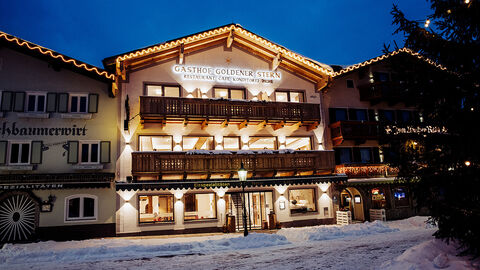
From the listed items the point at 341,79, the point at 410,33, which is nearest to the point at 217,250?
the point at 410,33

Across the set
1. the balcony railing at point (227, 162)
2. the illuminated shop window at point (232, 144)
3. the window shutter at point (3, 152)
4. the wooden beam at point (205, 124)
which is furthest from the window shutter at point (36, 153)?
the illuminated shop window at point (232, 144)

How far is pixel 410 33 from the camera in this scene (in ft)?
30.9

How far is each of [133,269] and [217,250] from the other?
407 cm

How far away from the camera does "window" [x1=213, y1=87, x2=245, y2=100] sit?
22375 mm

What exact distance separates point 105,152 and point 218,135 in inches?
284

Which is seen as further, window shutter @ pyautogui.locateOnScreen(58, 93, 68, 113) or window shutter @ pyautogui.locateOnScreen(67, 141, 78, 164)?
window shutter @ pyautogui.locateOnScreen(58, 93, 68, 113)

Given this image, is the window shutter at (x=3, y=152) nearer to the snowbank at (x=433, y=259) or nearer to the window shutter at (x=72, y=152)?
the window shutter at (x=72, y=152)

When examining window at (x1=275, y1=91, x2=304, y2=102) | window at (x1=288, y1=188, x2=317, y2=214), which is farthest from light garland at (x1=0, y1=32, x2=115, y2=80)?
window at (x1=288, y1=188, x2=317, y2=214)

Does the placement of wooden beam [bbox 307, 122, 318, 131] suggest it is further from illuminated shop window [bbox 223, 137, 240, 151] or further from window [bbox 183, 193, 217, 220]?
window [bbox 183, 193, 217, 220]

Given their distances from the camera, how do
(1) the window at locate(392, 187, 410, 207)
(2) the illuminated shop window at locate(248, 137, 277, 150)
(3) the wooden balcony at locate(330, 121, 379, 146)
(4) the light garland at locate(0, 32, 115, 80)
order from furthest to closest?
(1) the window at locate(392, 187, 410, 207) → (3) the wooden balcony at locate(330, 121, 379, 146) → (2) the illuminated shop window at locate(248, 137, 277, 150) → (4) the light garland at locate(0, 32, 115, 80)

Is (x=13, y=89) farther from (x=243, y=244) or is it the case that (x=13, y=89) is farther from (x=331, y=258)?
(x=331, y=258)

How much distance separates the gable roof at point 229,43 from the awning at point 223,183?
23.4 feet

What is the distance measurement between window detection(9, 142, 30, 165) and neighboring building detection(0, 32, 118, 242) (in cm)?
4

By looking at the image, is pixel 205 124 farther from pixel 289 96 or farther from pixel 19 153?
pixel 19 153
